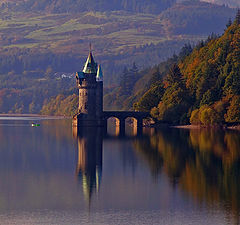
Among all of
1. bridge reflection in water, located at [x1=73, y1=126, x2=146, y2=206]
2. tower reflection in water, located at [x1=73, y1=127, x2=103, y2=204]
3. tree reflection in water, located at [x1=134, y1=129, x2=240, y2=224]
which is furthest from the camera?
tower reflection in water, located at [x1=73, y1=127, x2=103, y2=204]

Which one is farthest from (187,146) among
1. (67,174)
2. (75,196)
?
(75,196)

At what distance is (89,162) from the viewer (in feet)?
356

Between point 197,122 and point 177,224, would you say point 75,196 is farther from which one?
point 197,122

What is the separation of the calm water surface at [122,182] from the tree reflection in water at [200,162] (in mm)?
105

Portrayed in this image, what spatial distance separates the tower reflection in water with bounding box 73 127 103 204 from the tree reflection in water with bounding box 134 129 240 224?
755 centimetres

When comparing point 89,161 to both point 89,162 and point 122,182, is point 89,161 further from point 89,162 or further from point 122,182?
point 122,182

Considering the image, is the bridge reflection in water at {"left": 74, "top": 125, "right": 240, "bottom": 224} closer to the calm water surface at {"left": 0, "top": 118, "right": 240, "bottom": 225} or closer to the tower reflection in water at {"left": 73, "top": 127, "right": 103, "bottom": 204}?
the tower reflection in water at {"left": 73, "top": 127, "right": 103, "bottom": 204}

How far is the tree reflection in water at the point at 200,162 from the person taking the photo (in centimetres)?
7725

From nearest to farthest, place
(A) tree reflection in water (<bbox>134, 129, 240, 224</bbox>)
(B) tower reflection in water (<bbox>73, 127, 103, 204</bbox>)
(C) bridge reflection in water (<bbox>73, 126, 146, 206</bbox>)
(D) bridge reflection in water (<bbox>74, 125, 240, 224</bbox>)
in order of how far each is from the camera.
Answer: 1. (A) tree reflection in water (<bbox>134, 129, 240, 224</bbox>)
2. (D) bridge reflection in water (<bbox>74, 125, 240, 224</bbox>)
3. (C) bridge reflection in water (<bbox>73, 126, 146, 206</bbox>)
4. (B) tower reflection in water (<bbox>73, 127, 103, 204</bbox>)

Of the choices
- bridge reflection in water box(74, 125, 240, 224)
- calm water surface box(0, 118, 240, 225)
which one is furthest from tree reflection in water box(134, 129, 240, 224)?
calm water surface box(0, 118, 240, 225)

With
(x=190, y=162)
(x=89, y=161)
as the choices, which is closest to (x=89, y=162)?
(x=89, y=161)

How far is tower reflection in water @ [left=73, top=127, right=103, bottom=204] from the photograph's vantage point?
8293cm

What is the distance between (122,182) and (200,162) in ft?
71.1

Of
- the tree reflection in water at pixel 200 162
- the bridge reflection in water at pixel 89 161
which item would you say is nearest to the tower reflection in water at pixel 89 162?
the bridge reflection in water at pixel 89 161
